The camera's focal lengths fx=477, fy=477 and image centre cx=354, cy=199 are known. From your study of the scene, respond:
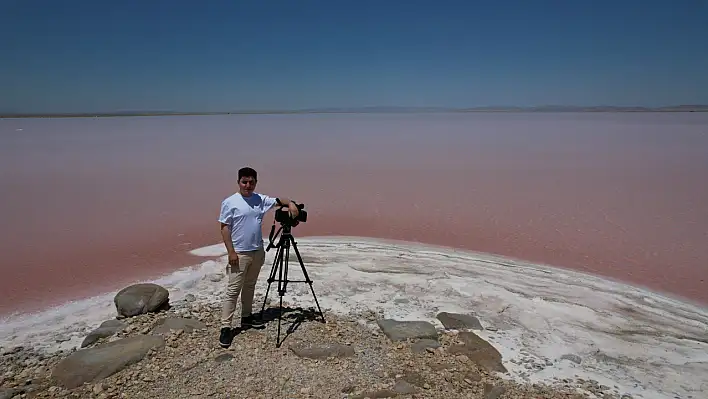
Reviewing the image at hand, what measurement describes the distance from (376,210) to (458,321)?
19.3 feet

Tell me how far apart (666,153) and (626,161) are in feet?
12.8

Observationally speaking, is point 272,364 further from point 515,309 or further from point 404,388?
point 515,309

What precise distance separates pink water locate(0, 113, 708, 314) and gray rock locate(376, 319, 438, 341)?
3.64 meters

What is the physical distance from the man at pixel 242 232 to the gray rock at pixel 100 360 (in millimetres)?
671

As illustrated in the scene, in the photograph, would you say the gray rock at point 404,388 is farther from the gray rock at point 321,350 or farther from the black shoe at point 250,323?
the black shoe at point 250,323

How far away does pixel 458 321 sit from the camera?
498 centimetres

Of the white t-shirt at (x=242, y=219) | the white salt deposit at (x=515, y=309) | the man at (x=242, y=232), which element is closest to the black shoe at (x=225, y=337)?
the man at (x=242, y=232)

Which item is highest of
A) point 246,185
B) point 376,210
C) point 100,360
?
point 246,185

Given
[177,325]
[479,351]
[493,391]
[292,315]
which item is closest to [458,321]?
[479,351]

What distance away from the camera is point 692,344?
4.75 m

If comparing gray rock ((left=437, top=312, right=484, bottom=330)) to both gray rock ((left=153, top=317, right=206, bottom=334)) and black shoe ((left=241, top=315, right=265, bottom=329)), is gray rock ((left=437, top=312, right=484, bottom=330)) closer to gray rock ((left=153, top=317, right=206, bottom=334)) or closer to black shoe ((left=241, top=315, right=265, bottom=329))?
black shoe ((left=241, top=315, right=265, bottom=329))

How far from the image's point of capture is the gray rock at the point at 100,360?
146 inches

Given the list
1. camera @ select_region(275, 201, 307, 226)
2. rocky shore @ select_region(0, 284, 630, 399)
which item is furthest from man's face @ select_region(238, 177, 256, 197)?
rocky shore @ select_region(0, 284, 630, 399)

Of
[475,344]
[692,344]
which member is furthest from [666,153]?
[475,344]
